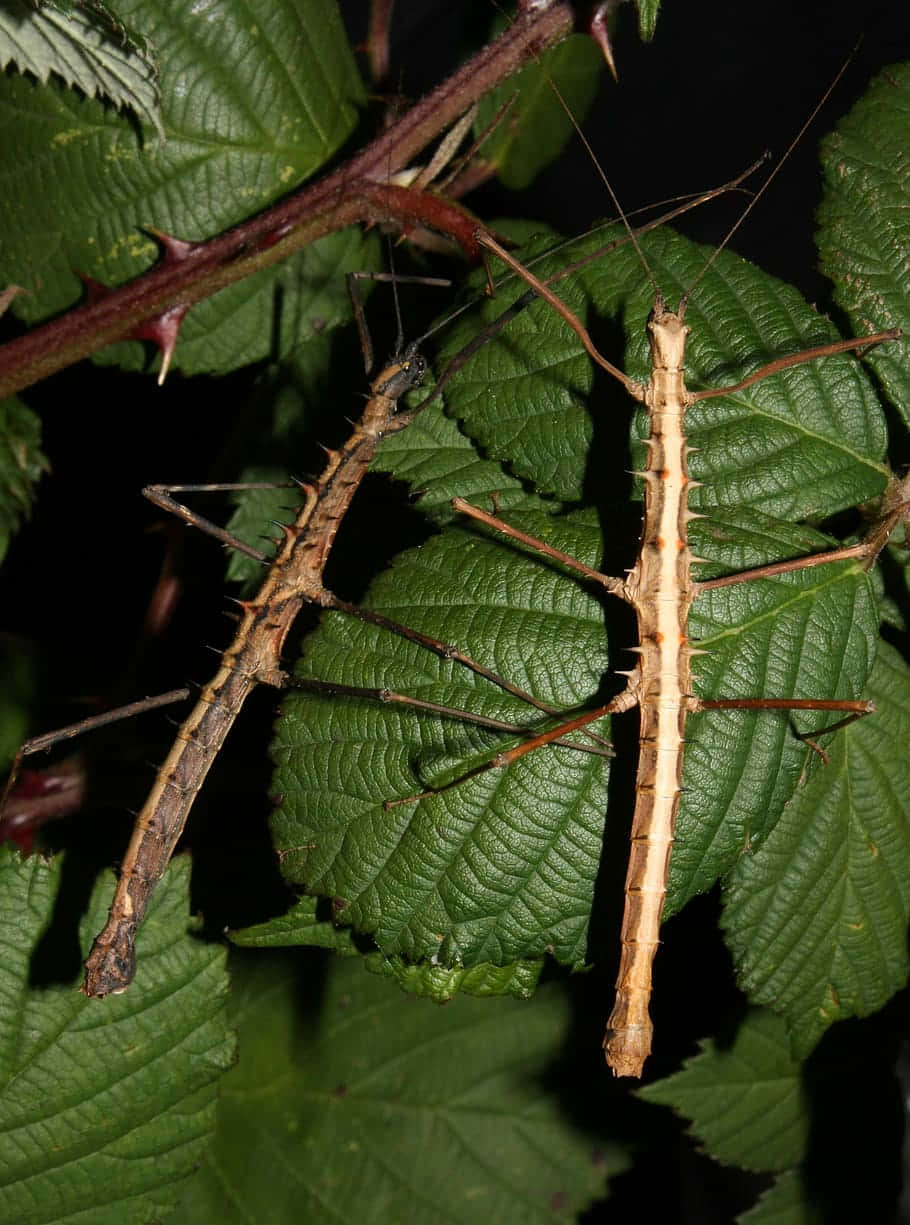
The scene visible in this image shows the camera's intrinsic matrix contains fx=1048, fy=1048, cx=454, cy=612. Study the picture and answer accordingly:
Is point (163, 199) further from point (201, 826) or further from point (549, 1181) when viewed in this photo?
point (549, 1181)

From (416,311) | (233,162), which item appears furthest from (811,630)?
(233,162)

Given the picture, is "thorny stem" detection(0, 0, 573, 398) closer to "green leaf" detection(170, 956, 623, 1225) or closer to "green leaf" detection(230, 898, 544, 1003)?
"green leaf" detection(230, 898, 544, 1003)

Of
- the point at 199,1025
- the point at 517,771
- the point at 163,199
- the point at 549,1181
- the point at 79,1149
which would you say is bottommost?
the point at 549,1181

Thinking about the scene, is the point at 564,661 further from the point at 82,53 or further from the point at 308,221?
the point at 82,53

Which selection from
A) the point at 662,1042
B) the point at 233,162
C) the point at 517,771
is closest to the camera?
the point at 517,771

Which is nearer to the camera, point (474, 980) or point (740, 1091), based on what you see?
point (474, 980)

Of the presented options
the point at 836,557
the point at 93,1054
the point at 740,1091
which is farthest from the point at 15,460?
the point at 740,1091

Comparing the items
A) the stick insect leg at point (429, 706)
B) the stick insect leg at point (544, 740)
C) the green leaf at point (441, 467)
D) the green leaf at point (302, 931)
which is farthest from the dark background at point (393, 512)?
the stick insect leg at point (544, 740)
